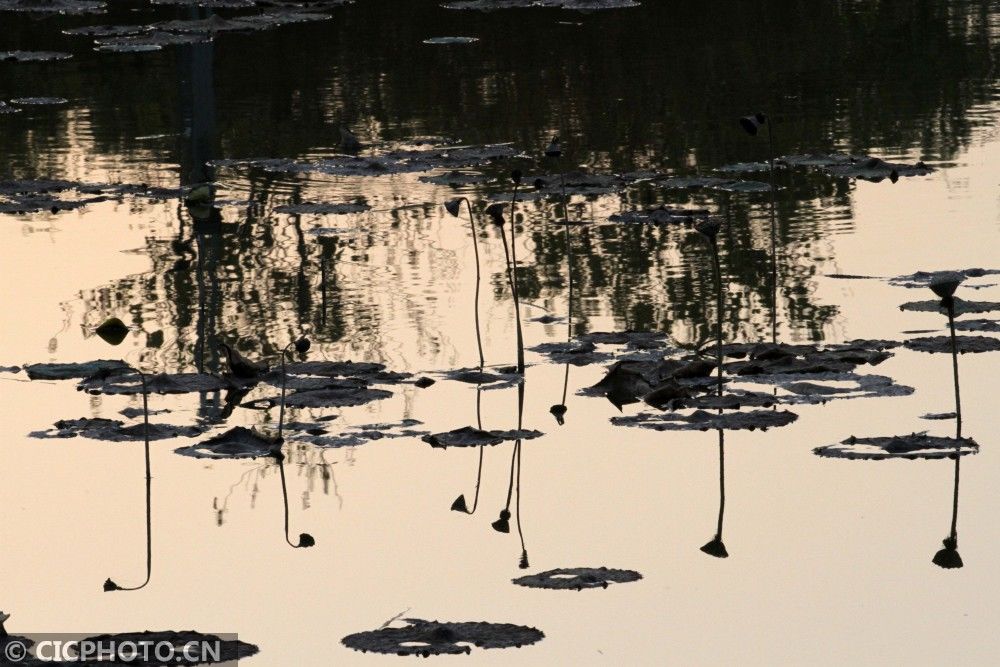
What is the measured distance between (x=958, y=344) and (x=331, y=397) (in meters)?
1.95

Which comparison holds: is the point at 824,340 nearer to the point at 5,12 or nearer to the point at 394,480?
the point at 394,480

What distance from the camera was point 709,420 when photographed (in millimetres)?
5770

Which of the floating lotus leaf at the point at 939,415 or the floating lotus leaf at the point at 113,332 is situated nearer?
the floating lotus leaf at the point at 939,415

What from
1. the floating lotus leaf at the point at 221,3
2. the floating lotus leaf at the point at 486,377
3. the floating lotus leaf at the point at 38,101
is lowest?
the floating lotus leaf at the point at 486,377

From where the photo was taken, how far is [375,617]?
14.7 feet

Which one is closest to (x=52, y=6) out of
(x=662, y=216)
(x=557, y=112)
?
(x=557, y=112)

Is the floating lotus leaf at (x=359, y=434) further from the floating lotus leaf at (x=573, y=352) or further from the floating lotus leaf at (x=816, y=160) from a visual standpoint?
the floating lotus leaf at (x=816, y=160)

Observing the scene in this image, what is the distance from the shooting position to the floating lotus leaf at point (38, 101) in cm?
1288

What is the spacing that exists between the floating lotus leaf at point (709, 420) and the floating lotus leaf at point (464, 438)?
355 millimetres

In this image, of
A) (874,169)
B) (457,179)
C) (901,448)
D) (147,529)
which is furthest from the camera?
(457,179)

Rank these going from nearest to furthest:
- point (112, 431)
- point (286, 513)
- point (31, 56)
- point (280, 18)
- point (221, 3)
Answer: point (286, 513) < point (112, 431) < point (31, 56) < point (280, 18) < point (221, 3)

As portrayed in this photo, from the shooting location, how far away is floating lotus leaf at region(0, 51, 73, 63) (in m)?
14.8

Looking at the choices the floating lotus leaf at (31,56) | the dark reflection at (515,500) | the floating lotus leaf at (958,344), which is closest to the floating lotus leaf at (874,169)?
the floating lotus leaf at (958,344)

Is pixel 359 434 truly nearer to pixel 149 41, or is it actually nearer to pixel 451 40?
pixel 451 40
